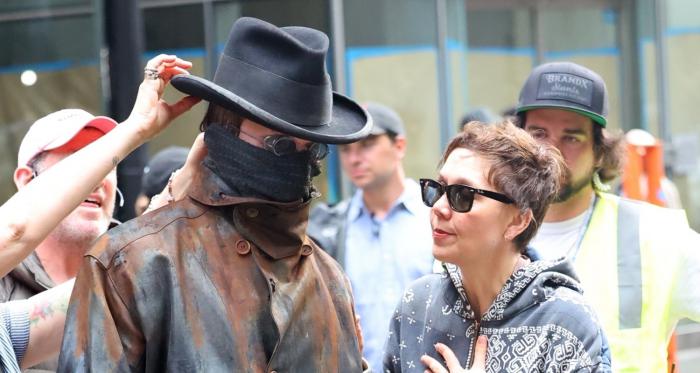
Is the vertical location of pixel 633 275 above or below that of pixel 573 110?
below

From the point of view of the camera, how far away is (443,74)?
11.3 m

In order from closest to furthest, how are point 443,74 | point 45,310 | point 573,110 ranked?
point 45,310 < point 573,110 < point 443,74

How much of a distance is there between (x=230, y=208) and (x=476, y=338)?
2.79 ft

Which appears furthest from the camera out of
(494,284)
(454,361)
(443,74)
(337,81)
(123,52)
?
(443,74)

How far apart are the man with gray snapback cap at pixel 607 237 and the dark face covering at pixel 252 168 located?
63.0 inches

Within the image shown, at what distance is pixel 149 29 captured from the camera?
10.4m

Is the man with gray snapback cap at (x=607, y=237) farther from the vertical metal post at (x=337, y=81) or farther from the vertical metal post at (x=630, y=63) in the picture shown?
the vertical metal post at (x=630, y=63)

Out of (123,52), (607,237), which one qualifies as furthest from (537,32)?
(607,237)

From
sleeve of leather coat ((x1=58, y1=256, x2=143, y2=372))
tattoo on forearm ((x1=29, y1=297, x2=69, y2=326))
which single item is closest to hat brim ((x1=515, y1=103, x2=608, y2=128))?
tattoo on forearm ((x1=29, y1=297, x2=69, y2=326))

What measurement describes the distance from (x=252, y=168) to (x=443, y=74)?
27.5 ft

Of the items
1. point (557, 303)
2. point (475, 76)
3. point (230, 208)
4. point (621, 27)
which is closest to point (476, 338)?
point (557, 303)

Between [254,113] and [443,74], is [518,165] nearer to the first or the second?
[254,113]

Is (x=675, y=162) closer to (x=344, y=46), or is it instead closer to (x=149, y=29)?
(x=344, y=46)

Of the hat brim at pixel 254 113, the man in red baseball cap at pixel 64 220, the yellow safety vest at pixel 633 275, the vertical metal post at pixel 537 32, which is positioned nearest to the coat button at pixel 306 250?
the hat brim at pixel 254 113
